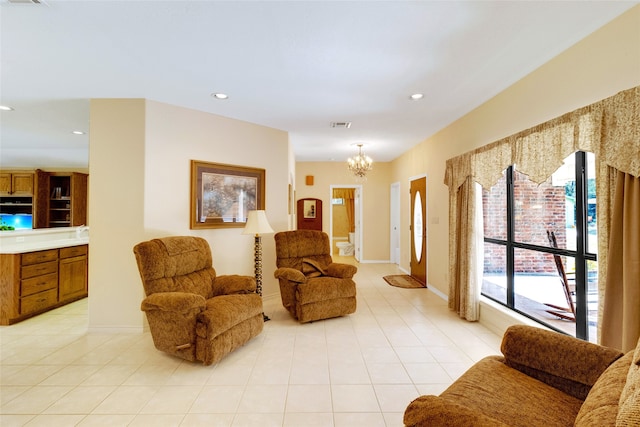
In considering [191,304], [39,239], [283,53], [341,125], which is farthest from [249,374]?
[39,239]

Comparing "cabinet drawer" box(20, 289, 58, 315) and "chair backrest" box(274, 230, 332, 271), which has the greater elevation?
"chair backrest" box(274, 230, 332, 271)

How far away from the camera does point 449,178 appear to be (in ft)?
13.1

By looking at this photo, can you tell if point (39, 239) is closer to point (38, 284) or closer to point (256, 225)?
point (38, 284)

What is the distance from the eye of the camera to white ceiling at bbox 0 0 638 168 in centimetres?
187

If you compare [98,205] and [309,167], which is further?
[309,167]

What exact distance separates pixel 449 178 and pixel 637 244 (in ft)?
7.80

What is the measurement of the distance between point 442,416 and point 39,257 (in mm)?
4796

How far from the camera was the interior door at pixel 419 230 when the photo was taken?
533 centimetres

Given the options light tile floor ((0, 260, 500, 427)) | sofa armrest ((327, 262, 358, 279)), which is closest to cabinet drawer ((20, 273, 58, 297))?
light tile floor ((0, 260, 500, 427))

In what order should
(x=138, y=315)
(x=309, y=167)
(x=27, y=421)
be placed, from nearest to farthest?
(x=27, y=421), (x=138, y=315), (x=309, y=167)

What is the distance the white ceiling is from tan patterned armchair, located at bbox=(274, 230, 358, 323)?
5.61ft

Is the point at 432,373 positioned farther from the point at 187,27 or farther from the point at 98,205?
the point at 98,205

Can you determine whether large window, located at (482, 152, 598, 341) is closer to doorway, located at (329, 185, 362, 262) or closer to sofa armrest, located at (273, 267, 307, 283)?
sofa armrest, located at (273, 267, 307, 283)

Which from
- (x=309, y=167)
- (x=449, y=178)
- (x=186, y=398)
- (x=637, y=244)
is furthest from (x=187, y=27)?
(x=309, y=167)
